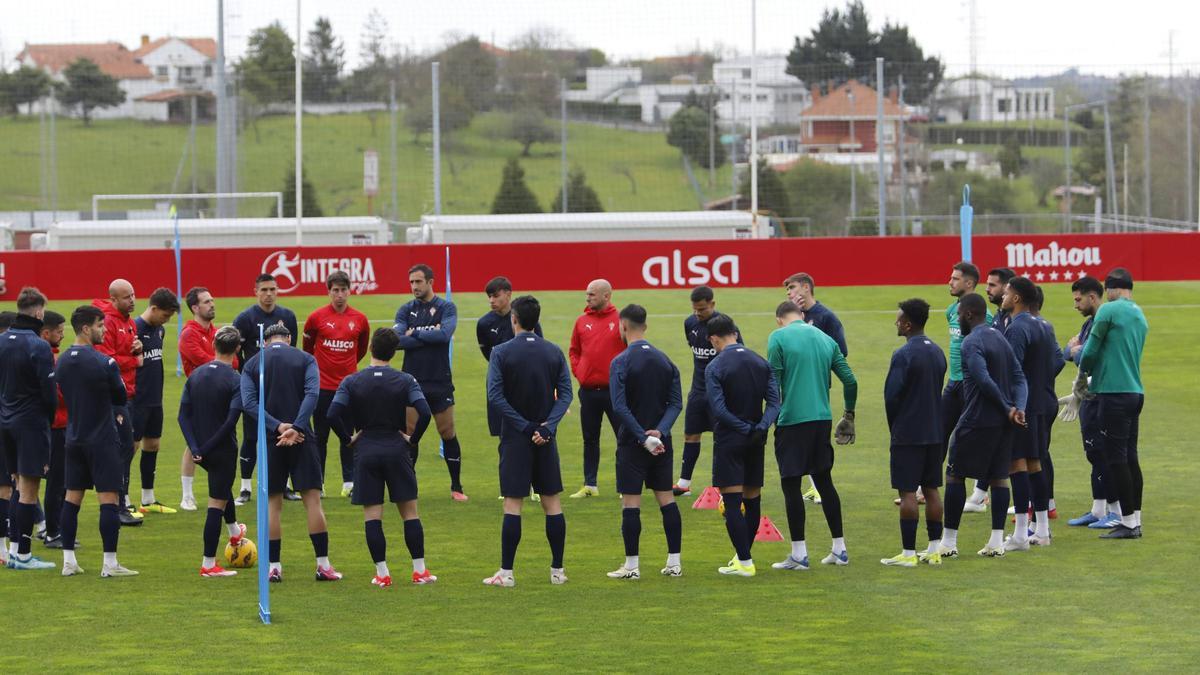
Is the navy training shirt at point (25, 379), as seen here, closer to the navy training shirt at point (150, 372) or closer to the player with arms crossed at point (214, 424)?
the player with arms crossed at point (214, 424)

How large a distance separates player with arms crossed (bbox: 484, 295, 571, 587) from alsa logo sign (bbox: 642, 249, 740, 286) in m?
14.2

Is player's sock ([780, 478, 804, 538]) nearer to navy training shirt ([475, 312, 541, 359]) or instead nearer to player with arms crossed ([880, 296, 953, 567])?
player with arms crossed ([880, 296, 953, 567])

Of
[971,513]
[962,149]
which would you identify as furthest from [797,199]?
[971,513]

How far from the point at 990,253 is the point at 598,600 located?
1735cm

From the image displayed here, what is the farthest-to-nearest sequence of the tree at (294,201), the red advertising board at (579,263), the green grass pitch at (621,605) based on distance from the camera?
the tree at (294,201), the red advertising board at (579,263), the green grass pitch at (621,605)

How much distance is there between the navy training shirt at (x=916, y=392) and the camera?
11.5m

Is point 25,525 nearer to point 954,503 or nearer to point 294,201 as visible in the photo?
point 954,503

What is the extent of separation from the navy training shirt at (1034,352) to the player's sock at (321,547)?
5525 millimetres

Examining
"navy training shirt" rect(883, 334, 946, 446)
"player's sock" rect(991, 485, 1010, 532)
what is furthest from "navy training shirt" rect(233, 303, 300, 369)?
"player's sock" rect(991, 485, 1010, 532)

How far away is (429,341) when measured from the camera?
47.5 ft

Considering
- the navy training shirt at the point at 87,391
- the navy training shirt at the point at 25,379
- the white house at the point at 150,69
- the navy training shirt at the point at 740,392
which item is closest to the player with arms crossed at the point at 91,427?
the navy training shirt at the point at 87,391

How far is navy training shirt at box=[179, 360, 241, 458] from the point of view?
1152 centimetres

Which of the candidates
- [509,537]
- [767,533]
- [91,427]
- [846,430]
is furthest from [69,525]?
[846,430]

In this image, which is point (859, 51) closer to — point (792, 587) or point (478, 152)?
point (478, 152)
